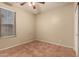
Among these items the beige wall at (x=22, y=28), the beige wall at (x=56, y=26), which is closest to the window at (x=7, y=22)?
the beige wall at (x=22, y=28)

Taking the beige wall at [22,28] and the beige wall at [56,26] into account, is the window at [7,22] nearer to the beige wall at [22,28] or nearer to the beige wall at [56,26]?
the beige wall at [22,28]

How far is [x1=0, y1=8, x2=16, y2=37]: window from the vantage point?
2619mm

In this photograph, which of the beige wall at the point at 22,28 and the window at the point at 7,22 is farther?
the beige wall at the point at 22,28

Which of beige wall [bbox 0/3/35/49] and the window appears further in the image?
beige wall [bbox 0/3/35/49]

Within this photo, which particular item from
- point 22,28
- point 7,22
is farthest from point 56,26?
point 7,22

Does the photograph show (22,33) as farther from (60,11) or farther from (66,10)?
(66,10)

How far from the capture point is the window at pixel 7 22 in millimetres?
2619

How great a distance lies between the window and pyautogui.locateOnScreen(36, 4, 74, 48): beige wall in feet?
3.30

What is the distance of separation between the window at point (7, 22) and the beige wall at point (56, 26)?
1.01 meters

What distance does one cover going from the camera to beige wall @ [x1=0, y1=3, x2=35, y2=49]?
9.21ft

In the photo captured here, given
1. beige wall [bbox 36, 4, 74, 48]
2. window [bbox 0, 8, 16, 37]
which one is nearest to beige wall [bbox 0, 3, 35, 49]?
window [bbox 0, 8, 16, 37]

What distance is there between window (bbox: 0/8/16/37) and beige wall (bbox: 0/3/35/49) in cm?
19

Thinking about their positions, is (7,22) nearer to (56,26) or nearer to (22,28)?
(22,28)

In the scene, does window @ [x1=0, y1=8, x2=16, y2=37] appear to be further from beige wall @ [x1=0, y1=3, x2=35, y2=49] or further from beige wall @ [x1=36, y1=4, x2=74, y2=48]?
beige wall @ [x1=36, y1=4, x2=74, y2=48]
